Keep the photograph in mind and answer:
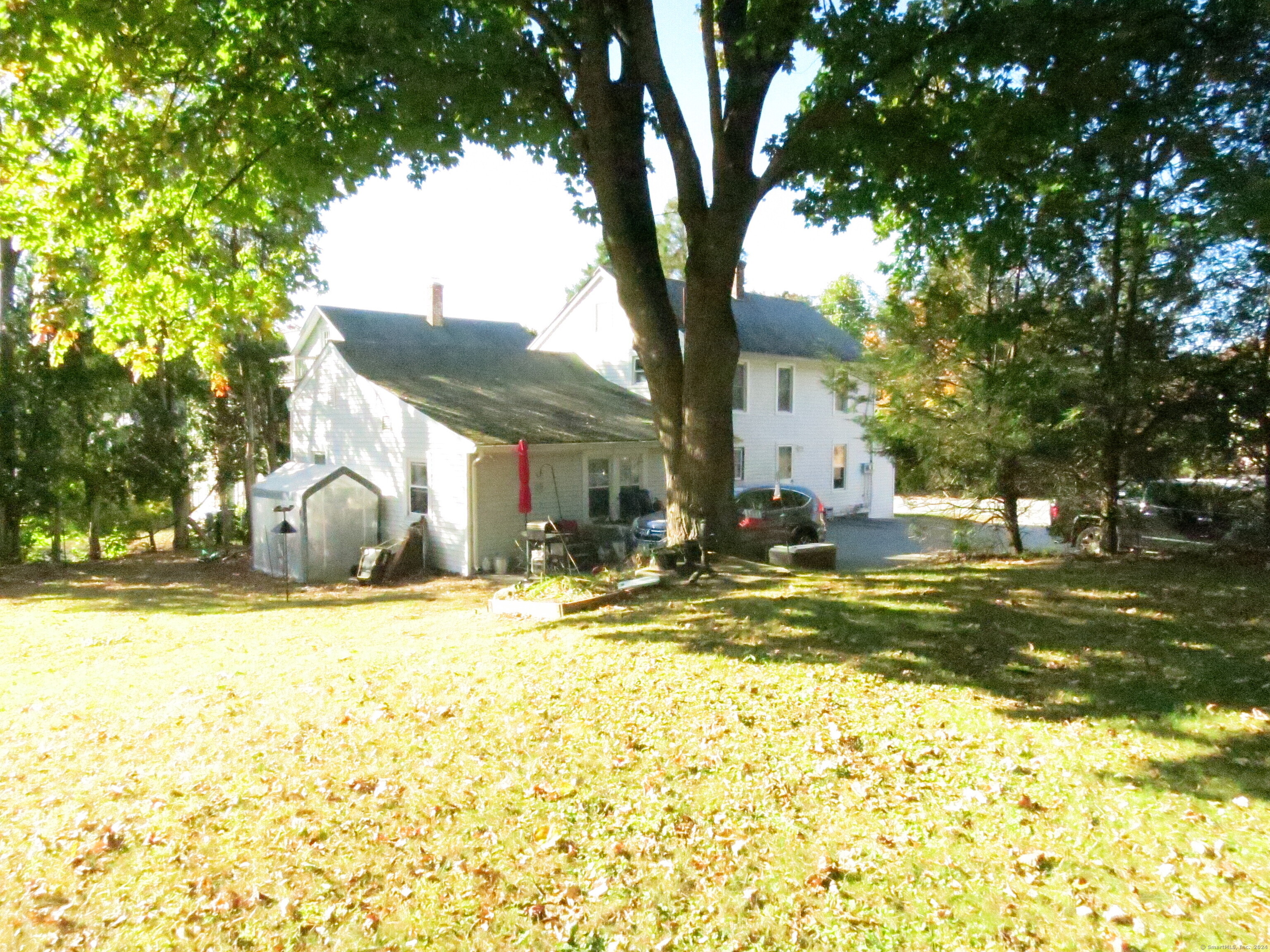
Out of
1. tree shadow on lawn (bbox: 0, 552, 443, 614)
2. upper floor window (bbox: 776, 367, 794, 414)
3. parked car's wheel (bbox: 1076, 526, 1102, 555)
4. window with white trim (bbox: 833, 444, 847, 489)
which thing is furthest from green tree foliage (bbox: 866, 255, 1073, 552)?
window with white trim (bbox: 833, 444, 847, 489)

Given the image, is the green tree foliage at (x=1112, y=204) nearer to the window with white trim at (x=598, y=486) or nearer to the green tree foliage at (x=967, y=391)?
the green tree foliage at (x=967, y=391)

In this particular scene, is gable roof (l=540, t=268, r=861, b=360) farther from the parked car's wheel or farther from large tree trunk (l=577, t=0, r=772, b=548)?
large tree trunk (l=577, t=0, r=772, b=548)

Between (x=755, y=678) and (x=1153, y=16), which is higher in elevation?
(x=1153, y=16)

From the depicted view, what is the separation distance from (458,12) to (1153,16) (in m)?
8.24

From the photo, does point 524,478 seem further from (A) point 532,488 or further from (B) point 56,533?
(B) point 56,533

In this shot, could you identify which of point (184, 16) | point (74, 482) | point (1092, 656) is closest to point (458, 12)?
point (184, 16)

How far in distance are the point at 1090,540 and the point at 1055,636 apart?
781cm

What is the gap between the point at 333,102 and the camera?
40.9ft

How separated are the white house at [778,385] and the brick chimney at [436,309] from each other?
3334mm

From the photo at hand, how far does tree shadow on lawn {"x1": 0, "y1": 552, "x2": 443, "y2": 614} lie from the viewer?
16.6m

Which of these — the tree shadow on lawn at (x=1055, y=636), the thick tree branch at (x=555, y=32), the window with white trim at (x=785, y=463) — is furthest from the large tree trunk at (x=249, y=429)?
the tree shadow on lawn at (x=1055, y=636)

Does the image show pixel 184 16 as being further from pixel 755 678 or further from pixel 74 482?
pixel 74 482

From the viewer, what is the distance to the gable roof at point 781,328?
28844mm

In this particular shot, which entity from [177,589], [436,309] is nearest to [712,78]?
[177,589]
